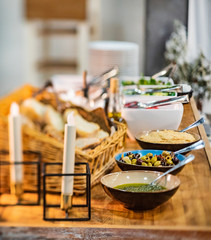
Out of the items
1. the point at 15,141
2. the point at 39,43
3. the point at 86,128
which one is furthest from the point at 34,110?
the point at 39,43

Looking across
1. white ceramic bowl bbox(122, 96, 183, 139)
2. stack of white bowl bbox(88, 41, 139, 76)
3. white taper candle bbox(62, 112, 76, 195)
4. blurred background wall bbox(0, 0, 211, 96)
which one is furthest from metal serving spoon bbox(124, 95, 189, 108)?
blurred background wall bbox(0, 0, 211, 96)

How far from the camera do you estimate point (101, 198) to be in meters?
1.04

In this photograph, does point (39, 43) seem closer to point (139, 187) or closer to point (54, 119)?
point (54, 119)

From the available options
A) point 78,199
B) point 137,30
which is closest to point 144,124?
point 78,199

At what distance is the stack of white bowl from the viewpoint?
343 cm

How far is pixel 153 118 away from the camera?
1.30 m

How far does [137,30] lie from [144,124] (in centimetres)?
298

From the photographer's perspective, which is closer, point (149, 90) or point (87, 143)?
point (87, 143)

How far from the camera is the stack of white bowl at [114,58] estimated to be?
135 inches

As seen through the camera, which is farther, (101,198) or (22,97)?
(22,97)

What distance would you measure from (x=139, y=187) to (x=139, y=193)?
51 millimetres

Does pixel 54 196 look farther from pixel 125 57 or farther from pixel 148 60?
pixel 125 57

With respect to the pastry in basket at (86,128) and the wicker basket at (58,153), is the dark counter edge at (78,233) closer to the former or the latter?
the wicker basket at (58,153)

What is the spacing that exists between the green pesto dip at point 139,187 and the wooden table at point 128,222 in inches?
1.6
